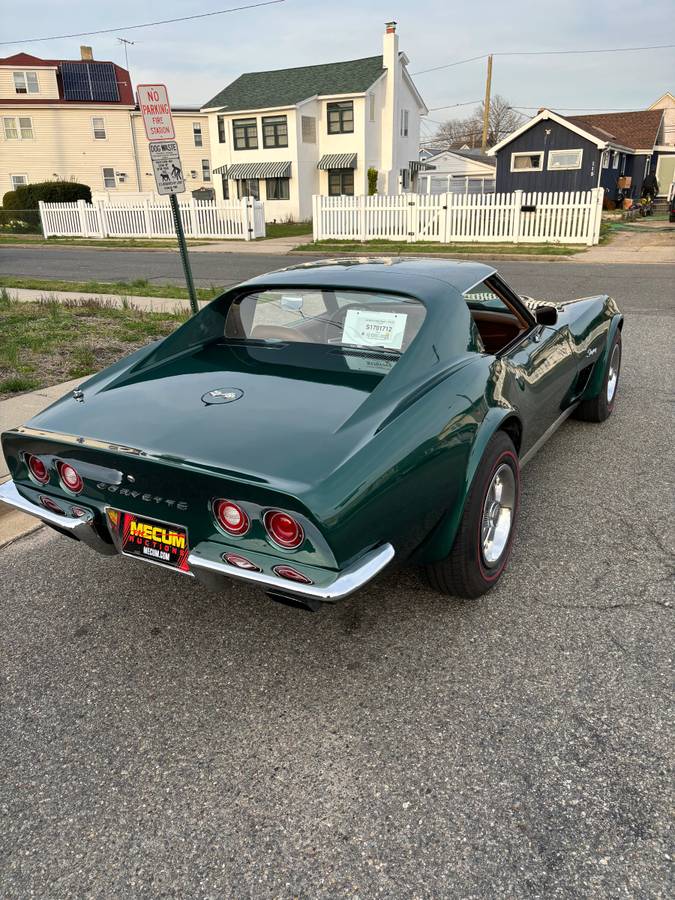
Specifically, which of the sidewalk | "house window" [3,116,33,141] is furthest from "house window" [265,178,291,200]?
the sidewalk

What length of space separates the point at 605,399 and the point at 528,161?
29.5 metres

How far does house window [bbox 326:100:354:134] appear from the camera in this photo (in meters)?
35.0

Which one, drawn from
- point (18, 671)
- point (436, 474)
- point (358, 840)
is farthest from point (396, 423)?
point (18, 671)

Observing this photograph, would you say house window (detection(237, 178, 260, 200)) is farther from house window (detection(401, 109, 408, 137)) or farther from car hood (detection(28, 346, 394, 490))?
car hood (detection(28, 346, 394, 490))

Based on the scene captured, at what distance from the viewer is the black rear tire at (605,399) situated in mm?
5062

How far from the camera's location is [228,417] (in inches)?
106

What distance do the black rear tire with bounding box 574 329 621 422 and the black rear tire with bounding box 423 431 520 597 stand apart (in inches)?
88.8

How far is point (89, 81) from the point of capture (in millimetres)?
44094

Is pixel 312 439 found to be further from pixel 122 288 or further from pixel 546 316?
pixel 122 288

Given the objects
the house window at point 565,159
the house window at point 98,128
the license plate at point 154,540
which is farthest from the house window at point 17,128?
the license plate at point 154,540

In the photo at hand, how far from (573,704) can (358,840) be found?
94 cm

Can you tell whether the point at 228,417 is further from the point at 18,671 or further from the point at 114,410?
the point at 18,671

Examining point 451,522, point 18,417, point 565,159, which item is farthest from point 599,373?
point 565,159

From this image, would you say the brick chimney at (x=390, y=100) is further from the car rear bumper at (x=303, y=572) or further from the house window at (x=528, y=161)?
the car rear bumper at (x=303, y=572)
